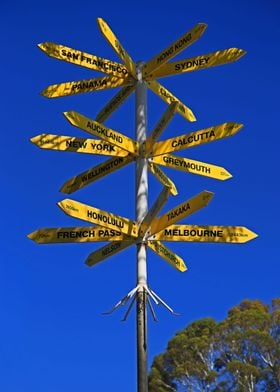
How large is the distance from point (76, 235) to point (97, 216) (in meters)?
0.36

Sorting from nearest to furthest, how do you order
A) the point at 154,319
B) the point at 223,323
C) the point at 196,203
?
the point at 196,203, the point at 154,319, the point at 223,323

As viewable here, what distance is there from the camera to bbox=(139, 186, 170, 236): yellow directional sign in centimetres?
591

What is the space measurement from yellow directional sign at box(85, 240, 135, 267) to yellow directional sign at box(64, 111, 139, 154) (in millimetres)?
883

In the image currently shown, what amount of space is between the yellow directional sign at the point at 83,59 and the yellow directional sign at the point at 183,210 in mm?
1670

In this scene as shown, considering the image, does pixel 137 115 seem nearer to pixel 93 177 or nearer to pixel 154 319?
pixel 93 177

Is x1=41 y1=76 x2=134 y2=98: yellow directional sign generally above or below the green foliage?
below

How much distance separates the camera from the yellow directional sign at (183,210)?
5.85m

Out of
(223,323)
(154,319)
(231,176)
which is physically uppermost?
(223,323)

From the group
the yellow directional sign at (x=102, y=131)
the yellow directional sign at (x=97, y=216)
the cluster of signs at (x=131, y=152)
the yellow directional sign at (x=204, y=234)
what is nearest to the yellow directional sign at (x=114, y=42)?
the cluster of signs at (x=131, y=152)

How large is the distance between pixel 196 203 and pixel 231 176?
1.06m

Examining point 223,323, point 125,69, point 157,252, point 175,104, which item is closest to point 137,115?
point 125,69

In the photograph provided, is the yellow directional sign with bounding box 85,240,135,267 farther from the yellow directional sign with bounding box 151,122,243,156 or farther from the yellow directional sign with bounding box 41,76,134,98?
the yellow directional sign with bounding box 41,76,134,98

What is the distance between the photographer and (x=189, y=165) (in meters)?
6.83

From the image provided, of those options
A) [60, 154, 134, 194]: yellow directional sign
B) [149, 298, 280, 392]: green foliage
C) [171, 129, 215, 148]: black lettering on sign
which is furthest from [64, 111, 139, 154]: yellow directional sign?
[149, 298, 280, 392]: green foliage
